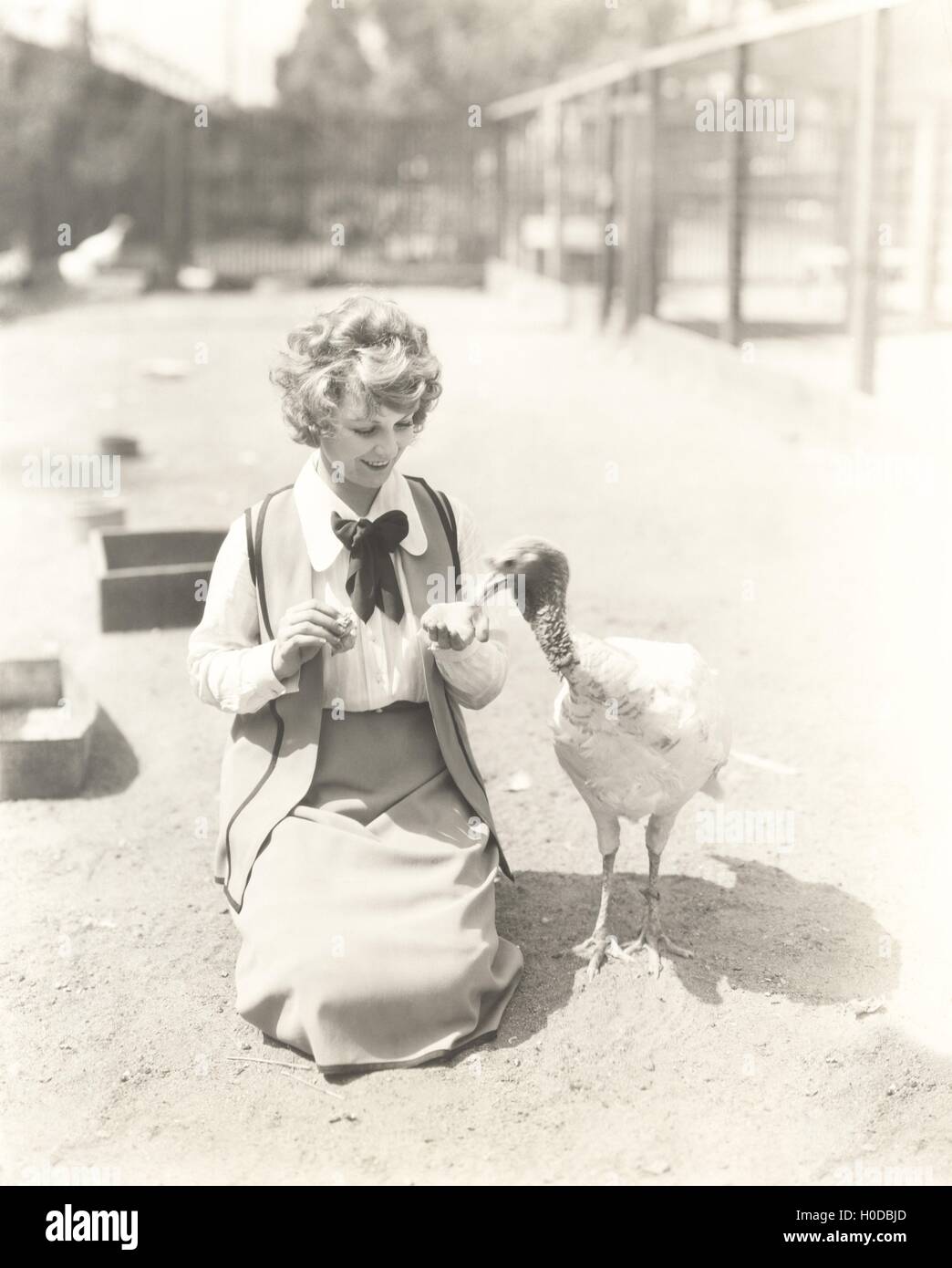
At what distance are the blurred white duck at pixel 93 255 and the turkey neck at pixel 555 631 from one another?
18.2 metres

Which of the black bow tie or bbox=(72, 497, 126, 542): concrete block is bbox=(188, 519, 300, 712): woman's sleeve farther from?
bbox=(72, 497, 126, 542): concrete block

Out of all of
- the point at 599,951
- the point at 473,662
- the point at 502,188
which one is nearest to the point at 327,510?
the point at 473,662

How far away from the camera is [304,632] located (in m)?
3.43

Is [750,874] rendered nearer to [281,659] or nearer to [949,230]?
[281,659]

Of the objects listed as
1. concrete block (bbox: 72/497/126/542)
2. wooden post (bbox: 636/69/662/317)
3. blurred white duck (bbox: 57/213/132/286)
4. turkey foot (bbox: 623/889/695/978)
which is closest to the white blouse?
turkey foot (bbox: 623/889/695/978)

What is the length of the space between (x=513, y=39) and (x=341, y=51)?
31.0 ft

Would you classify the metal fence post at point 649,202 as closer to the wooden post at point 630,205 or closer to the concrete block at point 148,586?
the wooden post at point 630,205

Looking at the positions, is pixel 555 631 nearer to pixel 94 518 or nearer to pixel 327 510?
pixel 327 510

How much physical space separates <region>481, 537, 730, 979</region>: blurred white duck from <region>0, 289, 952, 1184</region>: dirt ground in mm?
402

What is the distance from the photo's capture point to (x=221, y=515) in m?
8.63

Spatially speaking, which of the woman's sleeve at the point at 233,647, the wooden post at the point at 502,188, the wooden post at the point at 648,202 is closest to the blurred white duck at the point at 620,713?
the woman's sleeve at the point at 233,647

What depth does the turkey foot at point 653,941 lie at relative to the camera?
3.91 meters

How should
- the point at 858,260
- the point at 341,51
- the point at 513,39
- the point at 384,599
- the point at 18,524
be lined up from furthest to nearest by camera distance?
the point at 341,51, the point at 513,39, the point at 858,260, the point at 18,524, the point at 384,599

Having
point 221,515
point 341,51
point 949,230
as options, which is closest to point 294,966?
point 221,515
